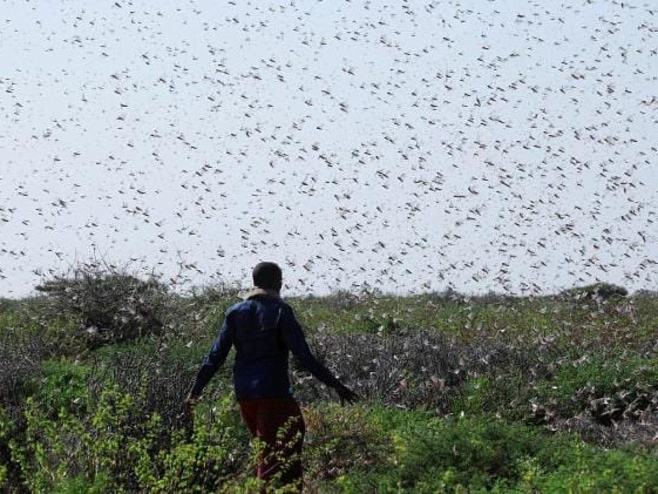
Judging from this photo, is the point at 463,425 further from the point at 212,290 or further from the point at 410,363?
the point at 212,290

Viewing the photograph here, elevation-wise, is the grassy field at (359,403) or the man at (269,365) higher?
the man at (269,365)

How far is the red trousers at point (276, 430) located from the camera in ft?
31.7

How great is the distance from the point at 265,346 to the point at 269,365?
143mm

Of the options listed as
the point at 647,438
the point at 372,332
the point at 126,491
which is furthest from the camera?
the point at 372,332

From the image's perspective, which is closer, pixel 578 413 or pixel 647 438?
pixel 647 438

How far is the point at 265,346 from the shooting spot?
9.77 m

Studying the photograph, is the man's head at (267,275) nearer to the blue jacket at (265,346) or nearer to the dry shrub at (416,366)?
the blue jacket at (265,346)

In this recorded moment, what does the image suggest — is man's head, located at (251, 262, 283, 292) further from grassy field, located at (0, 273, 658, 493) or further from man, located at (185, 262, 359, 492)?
grassy field, located at (0, 273, 658, 493)

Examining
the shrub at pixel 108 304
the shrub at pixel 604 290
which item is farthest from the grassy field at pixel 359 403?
the shrub at pixel 604 290

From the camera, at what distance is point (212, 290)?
27.2m

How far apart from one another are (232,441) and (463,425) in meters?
2.02

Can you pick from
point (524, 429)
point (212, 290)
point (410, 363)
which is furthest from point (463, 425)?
point (212, 290)

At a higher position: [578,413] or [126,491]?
[126,491]

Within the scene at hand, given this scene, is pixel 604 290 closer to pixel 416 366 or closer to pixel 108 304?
pixel 108 304
